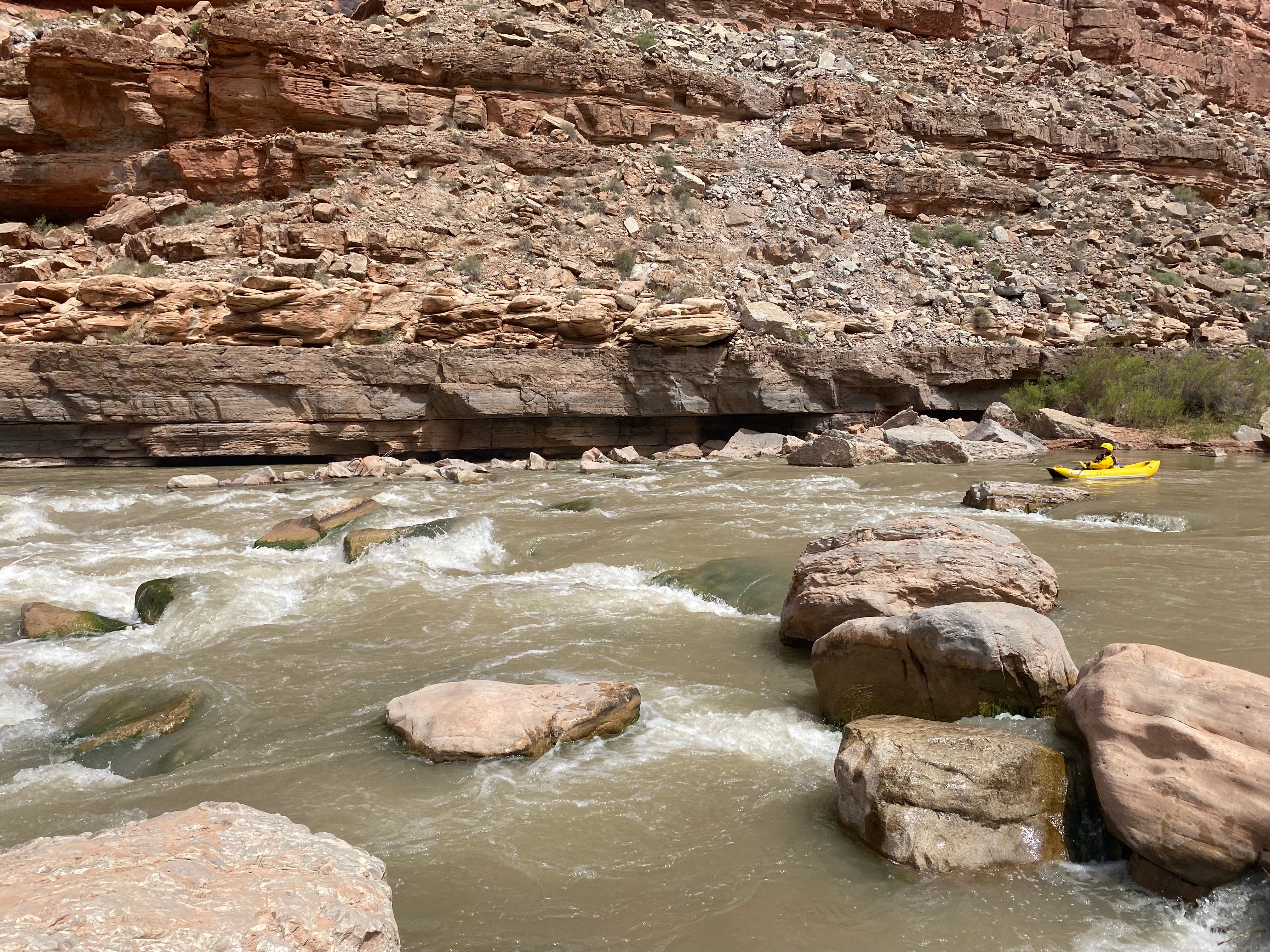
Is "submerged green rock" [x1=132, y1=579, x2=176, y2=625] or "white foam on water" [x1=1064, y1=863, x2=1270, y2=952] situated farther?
"submerged green rock" [x1=132, y1=579, x2=176, y2=625]

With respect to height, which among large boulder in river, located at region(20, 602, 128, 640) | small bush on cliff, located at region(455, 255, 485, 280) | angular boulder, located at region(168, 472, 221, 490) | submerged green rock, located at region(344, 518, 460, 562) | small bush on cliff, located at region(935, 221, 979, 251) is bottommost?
angular boulder, located at region(168, 472, 221, 490)

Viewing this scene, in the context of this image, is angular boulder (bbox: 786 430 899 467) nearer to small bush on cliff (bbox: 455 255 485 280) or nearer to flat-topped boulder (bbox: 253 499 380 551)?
flat-topped boulder (bbox: 253 499 380 551)

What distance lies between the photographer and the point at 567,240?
18516 millimetres

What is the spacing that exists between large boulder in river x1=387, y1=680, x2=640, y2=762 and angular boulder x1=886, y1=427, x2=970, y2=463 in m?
10.2

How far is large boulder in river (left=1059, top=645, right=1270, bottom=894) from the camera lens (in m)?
2.41

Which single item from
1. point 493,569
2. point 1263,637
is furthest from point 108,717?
point 1263,637

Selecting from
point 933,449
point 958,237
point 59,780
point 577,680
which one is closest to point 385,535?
point 577,680

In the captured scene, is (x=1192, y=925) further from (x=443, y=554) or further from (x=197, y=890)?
(x=443, y=554)

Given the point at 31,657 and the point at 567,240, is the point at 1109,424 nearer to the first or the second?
the point at 567,240

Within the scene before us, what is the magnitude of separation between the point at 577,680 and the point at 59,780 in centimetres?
231

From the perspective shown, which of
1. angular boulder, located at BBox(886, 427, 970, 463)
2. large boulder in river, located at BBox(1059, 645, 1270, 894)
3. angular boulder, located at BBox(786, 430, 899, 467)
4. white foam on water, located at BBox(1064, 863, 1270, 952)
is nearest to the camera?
white foam on water, located at BBox(1064, 863, 1270, 952)

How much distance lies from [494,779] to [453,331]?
1219 centimetres

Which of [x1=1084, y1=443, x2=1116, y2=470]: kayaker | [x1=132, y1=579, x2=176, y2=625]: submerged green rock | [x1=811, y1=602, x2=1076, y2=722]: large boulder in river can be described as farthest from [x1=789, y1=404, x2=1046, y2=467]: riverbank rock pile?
[x1=132, y1=579, x2=176, y2=625]: submerged green rock

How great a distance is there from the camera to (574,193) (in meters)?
20.0
